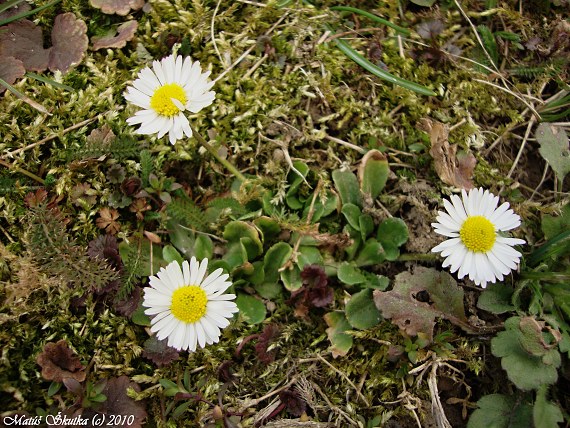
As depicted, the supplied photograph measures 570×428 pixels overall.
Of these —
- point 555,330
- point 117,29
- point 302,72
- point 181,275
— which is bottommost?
point 555,330

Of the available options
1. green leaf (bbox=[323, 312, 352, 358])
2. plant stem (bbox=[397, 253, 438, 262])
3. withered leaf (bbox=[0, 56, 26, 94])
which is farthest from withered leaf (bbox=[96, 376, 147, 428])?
withered leaf (bbox=[0, 56, 26, 94])

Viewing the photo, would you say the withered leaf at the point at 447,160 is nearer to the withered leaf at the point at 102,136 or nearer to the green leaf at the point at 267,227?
the green leaf at the point at 267,227

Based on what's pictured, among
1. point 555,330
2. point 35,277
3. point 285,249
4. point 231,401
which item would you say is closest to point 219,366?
point 231,401

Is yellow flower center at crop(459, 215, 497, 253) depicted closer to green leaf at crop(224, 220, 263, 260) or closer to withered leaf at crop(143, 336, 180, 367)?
green leaf at crop(224, 220, 263, 260)

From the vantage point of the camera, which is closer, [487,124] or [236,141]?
[236,141]

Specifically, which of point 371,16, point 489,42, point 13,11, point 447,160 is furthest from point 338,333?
point 13,11

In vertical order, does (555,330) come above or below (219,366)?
below

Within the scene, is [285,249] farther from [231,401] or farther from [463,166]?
[463,166]
